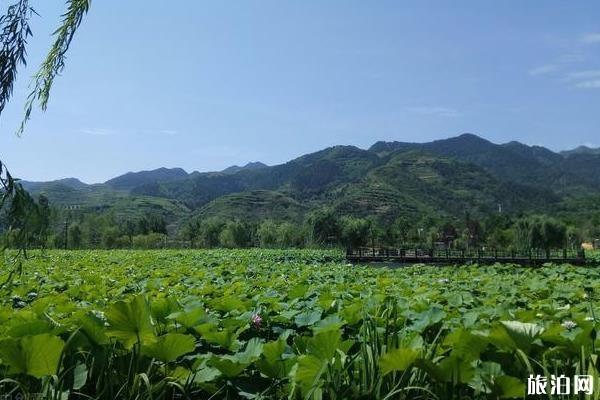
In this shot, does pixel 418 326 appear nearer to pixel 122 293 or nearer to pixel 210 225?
pixel 122 293

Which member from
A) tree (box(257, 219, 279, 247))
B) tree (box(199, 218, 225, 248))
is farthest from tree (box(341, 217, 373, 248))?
tree (box(199, 218, 225, 248))

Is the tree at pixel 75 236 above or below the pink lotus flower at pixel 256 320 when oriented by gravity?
below

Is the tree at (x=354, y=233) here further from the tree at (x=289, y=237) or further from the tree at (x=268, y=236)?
the tree at (x=268, y=236)

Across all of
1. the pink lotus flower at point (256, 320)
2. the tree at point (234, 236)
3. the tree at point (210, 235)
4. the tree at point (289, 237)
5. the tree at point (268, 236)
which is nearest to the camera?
the pink lotus flower at point (256, 320)

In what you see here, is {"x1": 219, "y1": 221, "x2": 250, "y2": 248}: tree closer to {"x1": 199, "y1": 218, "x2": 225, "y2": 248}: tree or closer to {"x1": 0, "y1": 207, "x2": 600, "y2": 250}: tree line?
{"x1": 0, "y1": 207, "x2": 600, "y2": 250}: tree line

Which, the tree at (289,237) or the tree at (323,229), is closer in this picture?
the tree at (323,229)

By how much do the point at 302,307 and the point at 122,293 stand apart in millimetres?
2165

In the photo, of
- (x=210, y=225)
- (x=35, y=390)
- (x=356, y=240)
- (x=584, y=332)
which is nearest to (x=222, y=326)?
(x=35, y=390)

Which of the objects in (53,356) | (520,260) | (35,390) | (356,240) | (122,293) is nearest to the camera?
(53,356)

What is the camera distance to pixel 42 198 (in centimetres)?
223

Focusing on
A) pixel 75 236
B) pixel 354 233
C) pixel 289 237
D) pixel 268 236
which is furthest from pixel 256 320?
pixel 75 236

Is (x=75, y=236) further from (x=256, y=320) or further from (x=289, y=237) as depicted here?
(x=256, y=320)

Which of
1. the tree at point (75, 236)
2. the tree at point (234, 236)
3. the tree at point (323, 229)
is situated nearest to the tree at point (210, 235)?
the tree at point (234, 236)

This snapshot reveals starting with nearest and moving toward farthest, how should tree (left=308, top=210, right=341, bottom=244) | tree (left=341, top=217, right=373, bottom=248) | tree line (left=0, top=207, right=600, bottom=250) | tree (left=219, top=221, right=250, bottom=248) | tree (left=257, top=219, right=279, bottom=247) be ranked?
tree line (left=0, top=207, right=600, bottom=250)
tree (left=308, top=210, right=341, bottom=244)
tree (left=341, top=217, right=373, bottom=248)
tree (left=257, top=219, right=279, bottom=247)
tree (left=219, top=221, right=250, bottom=248)
